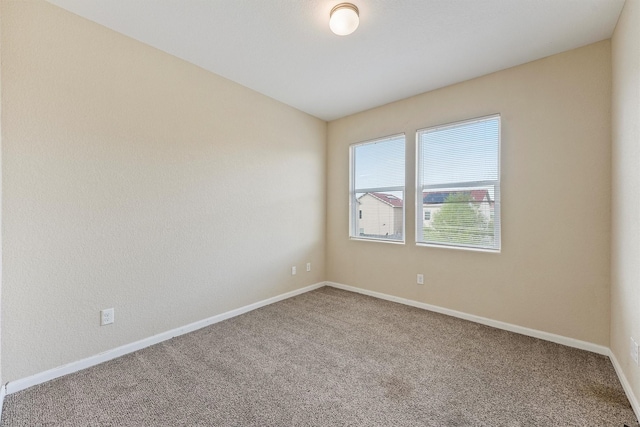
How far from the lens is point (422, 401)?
1711 mm

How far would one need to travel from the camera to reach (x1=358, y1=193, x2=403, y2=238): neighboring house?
3.61 m

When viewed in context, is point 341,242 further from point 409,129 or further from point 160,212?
point 160,212

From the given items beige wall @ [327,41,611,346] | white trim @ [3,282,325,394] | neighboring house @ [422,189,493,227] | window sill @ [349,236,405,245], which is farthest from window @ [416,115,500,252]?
white trim @ [3,282,325,394]

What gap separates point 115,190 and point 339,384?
2272mm

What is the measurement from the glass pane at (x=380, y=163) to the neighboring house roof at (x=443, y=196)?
0.37 metres

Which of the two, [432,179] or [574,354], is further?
[432,179]

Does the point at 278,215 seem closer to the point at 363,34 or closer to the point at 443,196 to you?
the point at 443,196

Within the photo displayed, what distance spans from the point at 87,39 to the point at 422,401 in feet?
11.4

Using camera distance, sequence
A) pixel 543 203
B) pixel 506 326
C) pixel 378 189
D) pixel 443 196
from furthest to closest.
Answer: pixel 378 189
pixel 443 196
pixel 506 326
pixel 543 203

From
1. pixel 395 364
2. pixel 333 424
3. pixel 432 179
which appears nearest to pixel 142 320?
pixel 333 424

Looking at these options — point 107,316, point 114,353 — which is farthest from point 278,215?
point 114,353

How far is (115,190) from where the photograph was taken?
221 cm

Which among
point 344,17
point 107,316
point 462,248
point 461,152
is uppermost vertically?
point 344,17

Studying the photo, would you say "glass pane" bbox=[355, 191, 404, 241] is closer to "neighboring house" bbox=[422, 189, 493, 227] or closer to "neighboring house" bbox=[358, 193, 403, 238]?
"neighboring house" bbox=[358, 193, 403, 238]
